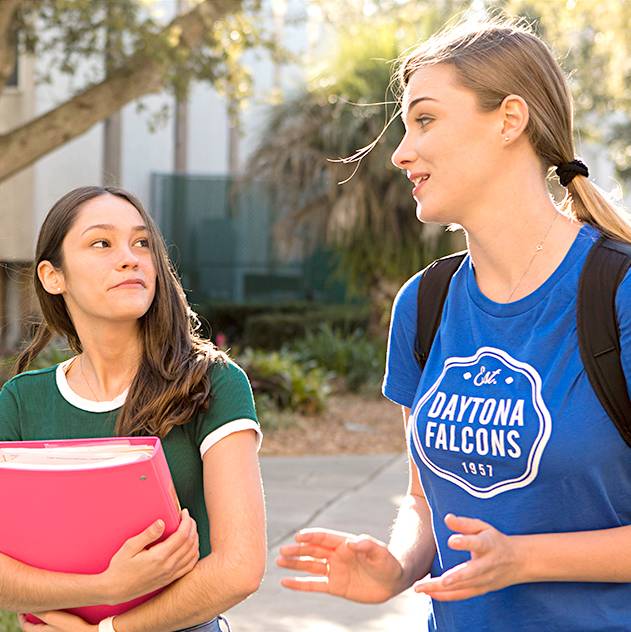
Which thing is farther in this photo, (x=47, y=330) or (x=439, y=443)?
(x=47, y=330)

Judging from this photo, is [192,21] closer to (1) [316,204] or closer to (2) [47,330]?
(1) [316,204]

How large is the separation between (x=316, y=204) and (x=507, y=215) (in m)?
13.5

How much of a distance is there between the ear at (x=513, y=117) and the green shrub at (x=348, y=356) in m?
12.4

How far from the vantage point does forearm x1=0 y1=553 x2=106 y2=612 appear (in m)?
2.22

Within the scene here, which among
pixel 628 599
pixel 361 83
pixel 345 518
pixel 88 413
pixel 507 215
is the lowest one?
pixel 345 518

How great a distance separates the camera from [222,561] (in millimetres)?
2299

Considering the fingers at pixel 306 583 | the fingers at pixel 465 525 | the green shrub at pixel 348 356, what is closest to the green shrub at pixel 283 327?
the green shrub at pixel 348 356

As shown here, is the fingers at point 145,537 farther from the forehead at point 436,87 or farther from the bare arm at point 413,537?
the forehead at point 436,87

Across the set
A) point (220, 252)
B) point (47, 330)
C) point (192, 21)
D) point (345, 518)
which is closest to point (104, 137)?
point (220, 252)

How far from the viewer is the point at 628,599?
7.02 feet

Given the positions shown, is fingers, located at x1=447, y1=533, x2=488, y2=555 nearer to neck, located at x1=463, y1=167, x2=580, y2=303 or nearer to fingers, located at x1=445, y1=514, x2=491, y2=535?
fingers, located at x1=445, y1=514, x2=491, y2=535

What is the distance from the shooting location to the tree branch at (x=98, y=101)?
1110 centimetres

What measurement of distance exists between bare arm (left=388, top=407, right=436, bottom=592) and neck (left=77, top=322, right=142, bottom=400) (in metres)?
0.64

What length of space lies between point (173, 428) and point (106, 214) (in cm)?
53
